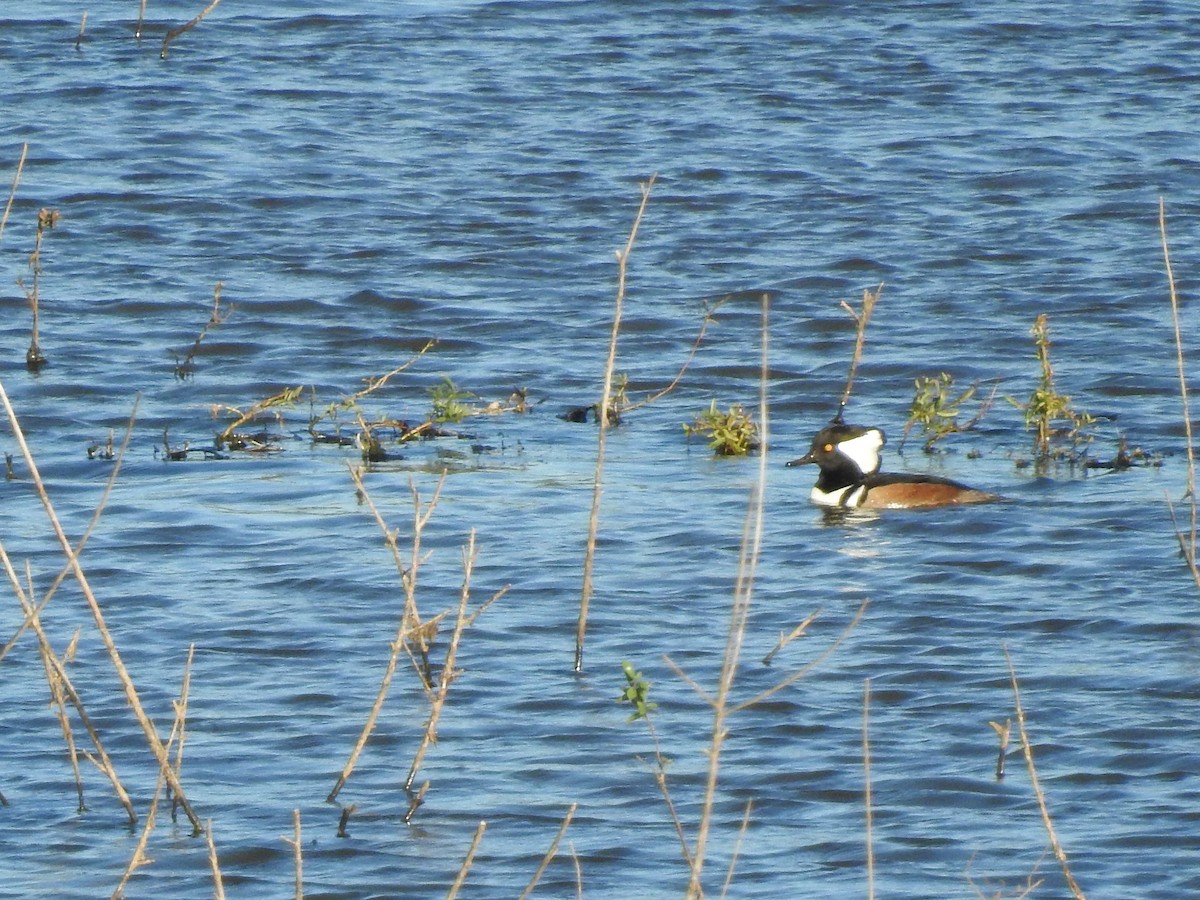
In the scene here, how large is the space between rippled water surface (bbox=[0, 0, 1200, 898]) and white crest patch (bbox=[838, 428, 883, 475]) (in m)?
0.40

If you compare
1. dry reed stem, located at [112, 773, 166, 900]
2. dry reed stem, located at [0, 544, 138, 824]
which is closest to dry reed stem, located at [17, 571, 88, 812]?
dry reed stem, located at [0, 544, 138, 824]

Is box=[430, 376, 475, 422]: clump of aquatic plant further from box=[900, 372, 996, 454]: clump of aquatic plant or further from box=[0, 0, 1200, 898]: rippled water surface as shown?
box=[900, 372, 996, 454]: clump of aquatic plant

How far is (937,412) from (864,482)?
47.9 inches

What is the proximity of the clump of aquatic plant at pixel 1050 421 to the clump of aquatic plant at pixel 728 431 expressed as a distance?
4.45 ft

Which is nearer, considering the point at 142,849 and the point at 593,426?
the point at 142,849

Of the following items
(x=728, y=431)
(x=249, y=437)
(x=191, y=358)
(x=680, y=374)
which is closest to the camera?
(x=728, y=431)

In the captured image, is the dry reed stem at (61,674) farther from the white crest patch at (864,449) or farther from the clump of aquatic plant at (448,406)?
the white crest patch at (864,449)

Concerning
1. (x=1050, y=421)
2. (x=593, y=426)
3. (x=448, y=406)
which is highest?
(x=448, y=406)

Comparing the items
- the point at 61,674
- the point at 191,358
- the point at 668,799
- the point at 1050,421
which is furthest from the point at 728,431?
the point at 668,799

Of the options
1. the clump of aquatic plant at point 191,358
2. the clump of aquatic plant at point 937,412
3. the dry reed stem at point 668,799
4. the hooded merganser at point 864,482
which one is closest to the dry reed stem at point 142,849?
the dry reed stem at point 668,799

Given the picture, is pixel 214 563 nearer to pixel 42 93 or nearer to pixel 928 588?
pixel 928 588

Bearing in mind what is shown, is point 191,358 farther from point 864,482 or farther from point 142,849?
point 142,849

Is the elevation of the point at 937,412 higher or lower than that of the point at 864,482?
Answer: lower

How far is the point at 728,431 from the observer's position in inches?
460
